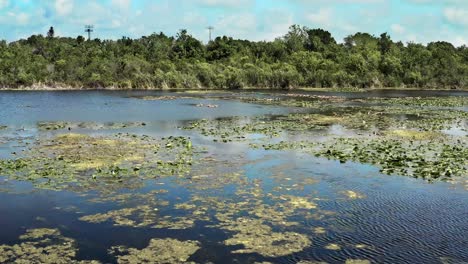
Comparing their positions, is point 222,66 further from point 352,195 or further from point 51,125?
point 352,195

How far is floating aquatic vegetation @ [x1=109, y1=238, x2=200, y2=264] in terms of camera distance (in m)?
11.2

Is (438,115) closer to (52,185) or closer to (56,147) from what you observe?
(56,147)

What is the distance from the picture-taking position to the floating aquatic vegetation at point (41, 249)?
11.1 meters

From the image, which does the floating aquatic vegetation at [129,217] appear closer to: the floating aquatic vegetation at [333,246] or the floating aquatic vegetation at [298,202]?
the floating aquatic vegetation at [298,202]

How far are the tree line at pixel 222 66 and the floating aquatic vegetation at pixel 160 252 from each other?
3724 inches

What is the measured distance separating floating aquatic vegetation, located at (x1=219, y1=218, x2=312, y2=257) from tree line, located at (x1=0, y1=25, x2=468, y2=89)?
310 ft

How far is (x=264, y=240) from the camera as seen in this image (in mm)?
12586

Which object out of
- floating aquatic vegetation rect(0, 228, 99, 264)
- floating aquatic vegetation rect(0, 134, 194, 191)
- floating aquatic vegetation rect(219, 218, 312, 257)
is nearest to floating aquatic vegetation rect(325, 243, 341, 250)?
floating aquatic vegetation rect(219, 218, 312, 257)

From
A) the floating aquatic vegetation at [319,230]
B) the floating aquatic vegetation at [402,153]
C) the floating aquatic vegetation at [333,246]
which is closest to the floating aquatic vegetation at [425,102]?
the floating aquatic vegetation at [402,153]

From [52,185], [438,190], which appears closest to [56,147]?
[52,185]

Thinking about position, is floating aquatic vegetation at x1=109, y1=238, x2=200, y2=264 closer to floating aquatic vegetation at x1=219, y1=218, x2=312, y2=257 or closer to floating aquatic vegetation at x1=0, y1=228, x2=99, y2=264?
floating aquatic vegetation at x1=0, y1=228, x2=99, y2=264

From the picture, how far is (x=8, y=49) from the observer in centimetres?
11494

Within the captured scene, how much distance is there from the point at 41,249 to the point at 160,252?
2994mm

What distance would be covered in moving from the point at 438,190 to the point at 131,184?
11943 mm
